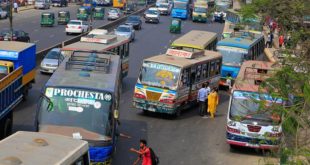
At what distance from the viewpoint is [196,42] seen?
1283 inches

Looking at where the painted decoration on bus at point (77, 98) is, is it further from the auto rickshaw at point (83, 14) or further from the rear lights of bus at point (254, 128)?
the auto rickshaw at point (83, 14)

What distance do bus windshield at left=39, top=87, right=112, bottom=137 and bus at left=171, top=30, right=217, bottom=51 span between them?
1476 centimetres

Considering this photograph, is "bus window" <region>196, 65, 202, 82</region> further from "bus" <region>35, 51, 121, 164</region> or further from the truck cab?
"bus" <region>35, 51, 121, 164</region>

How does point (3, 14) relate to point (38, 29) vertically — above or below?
above

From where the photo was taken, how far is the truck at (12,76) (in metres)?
17.5

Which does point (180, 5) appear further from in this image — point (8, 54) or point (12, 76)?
point (12, 76)

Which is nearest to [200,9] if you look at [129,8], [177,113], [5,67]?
[129,8]

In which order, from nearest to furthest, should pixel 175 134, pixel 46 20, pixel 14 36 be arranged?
1. pixel 175 134
2. pixel 14 36
3. pixel 46 20

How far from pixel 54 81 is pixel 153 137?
591 cm

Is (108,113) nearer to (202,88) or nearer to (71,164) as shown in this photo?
(71,164)

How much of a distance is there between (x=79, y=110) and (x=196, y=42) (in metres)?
18.3

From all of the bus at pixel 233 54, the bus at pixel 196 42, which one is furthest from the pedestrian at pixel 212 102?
the bus at pixel 233 54

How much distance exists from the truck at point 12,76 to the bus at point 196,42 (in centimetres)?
818

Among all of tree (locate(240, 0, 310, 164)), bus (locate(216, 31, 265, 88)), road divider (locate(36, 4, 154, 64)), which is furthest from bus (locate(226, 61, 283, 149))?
road divider (locate(36, 4, 154, 64))
